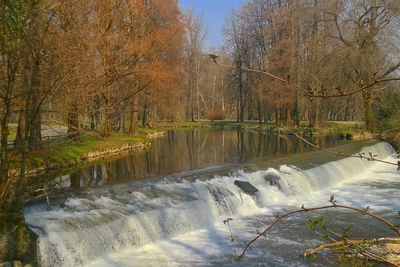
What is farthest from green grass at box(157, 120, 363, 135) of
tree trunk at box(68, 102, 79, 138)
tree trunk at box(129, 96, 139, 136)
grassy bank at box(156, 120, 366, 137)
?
tree trunk at box(68, 102, 79, 138)

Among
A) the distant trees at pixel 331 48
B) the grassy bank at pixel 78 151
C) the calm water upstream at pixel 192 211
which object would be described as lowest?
the calm water upstream at pixel 192 211

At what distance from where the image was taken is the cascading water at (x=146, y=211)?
8.37m

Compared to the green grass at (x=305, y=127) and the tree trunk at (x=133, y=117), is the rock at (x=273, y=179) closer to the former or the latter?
the green grass at (x=305, y=127)

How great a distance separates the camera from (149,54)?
25797mm

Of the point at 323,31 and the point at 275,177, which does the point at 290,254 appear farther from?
the point at 323,31

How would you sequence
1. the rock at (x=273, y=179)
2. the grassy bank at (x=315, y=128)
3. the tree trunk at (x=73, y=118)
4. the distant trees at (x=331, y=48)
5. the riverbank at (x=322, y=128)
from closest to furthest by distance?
the tree trunk at (x=73, y=118) → the rock at (x=273, y=179) → the distant trees at (x=331, y=48) → the riverbank at (x=322, y=128) → the grassy bank at (x=315, y=128)

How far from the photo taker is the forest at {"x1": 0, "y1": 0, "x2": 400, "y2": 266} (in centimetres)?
697

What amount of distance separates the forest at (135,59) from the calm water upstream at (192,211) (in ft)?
4.95

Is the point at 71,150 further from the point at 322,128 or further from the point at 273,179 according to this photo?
the point at 322,128

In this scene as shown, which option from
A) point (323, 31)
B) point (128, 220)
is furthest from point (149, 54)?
point (128, 220)

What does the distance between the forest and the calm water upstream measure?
59.4 inches

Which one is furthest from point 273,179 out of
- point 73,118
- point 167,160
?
point 73,118

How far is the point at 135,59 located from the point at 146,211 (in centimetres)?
1561

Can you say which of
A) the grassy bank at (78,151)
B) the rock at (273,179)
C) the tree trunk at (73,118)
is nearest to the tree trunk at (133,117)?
the grassy bank at (78,151)
